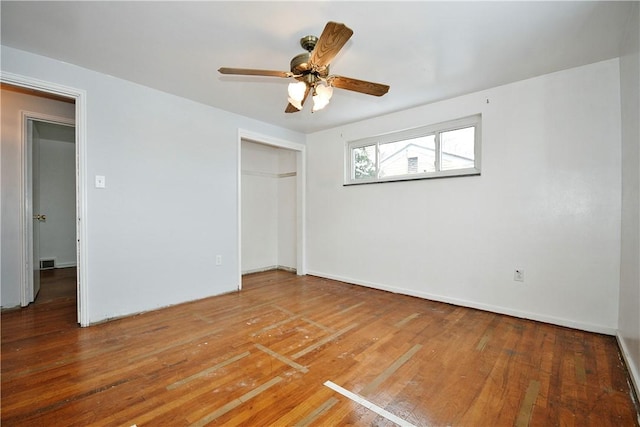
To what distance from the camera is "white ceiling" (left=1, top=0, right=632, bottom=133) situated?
69.5 inches

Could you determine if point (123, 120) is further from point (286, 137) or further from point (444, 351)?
point (444, 351)

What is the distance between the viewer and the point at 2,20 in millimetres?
1877

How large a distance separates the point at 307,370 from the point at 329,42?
2049 millimetres

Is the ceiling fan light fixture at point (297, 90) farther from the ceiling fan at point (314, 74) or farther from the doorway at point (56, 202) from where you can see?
the doorway at point (56, 202)

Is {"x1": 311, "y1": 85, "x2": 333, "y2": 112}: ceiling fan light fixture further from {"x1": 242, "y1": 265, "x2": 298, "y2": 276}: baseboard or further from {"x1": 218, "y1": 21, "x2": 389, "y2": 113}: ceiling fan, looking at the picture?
{"x1": 242, "y1": 265, "x2": 298, "y2": 276}: baseboard

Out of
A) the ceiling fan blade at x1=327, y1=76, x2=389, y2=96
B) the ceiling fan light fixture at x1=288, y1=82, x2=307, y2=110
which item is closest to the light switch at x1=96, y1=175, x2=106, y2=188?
the ceiling fan light fixture at x1=288, y1=82, x2=307, y2=110

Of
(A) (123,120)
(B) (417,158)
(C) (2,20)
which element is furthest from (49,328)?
(B) (417,158)

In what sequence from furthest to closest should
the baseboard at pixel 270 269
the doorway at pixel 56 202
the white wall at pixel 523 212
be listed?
the doorway at pixel 56 202, the baseboard at pixel 270 269, the white wall at pixel 523 212

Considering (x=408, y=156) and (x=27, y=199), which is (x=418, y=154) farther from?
(x=27, y=199)

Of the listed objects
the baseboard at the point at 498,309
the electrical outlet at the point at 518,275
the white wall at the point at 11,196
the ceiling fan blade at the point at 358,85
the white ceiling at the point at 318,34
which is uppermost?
the white ceiling at the point at 318,34

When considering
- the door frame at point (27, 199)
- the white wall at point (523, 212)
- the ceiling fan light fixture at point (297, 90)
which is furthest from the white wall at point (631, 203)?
the door frame at point (27, 199)

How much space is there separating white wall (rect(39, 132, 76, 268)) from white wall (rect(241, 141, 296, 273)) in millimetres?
3886

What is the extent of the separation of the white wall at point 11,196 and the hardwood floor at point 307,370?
296 millimetres

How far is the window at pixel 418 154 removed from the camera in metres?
3.12
